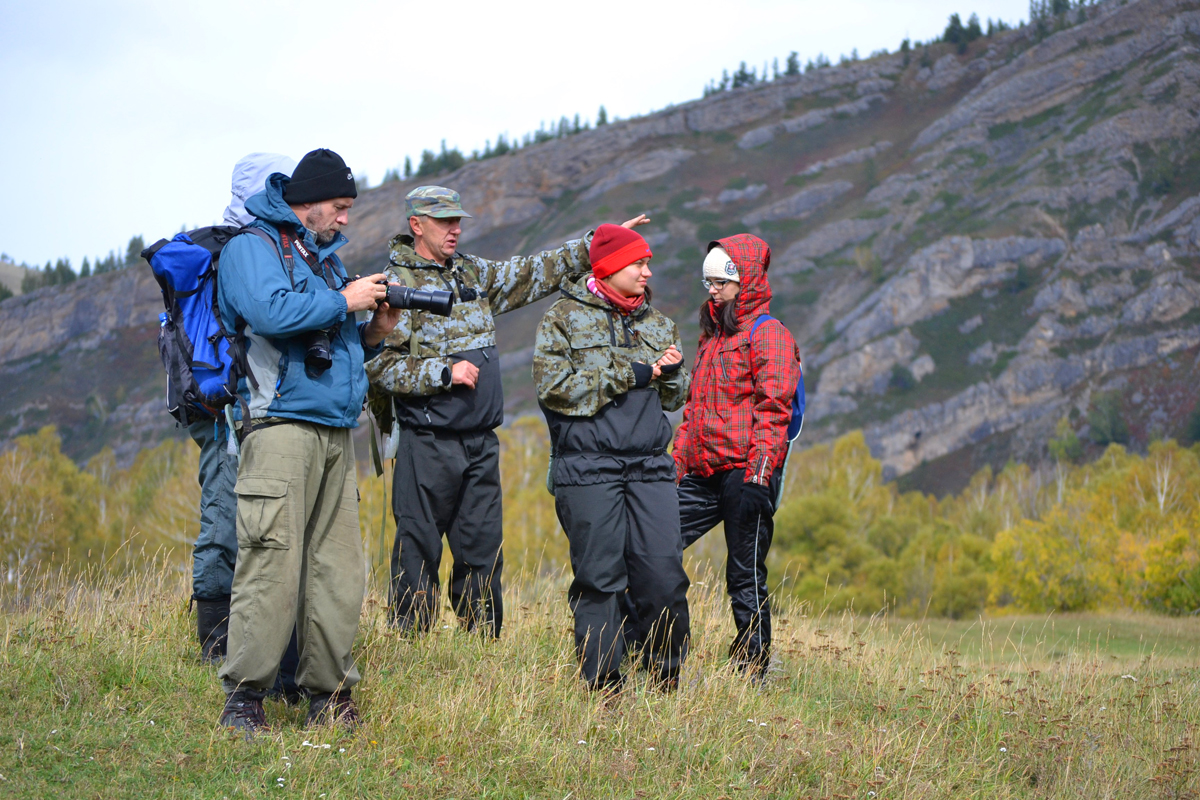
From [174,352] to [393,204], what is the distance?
15129cm

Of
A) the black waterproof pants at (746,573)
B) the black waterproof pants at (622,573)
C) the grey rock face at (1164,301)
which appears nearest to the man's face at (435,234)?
the black waterproof pants at (622,573)

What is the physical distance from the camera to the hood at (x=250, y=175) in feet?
12.7

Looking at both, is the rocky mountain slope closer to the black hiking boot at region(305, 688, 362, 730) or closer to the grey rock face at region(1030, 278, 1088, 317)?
the grey rock face at region(1030, 278, 1088, 317)

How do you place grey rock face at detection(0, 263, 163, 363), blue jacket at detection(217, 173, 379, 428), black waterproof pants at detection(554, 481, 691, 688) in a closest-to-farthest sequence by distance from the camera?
1. blue jacket at detection(217, 173, 379, 428)
2. black waterproof pants at detection(554, 481, 691, 688)
3. grey rock face at detection(0, 263, 163, 363)

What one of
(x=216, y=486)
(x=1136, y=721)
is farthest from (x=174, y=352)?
(x=1136, y=721)

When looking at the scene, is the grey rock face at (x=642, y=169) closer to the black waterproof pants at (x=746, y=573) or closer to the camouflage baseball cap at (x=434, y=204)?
the camouflage baseball cap at (x=434, y=204)

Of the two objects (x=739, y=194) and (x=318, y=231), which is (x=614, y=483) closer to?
(x=318, y=231)

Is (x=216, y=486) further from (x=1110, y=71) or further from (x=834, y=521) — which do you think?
(x=1110, y=71)

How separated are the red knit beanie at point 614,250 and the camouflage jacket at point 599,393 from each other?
0.41ft

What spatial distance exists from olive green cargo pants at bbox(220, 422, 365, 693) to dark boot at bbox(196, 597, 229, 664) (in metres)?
0.71

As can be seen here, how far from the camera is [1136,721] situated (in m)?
4.57

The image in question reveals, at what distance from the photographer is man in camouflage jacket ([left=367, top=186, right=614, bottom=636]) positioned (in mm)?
4691

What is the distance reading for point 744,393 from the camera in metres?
4.79

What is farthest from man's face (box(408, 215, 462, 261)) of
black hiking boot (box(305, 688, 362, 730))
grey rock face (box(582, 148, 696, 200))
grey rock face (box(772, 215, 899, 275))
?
grey rock face (box(582, 148, 696, 200))
